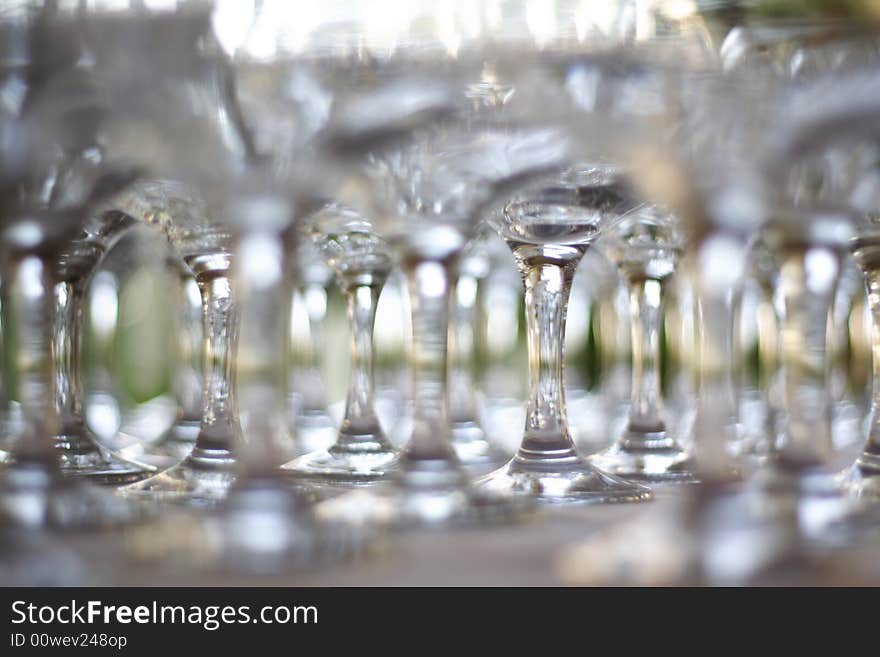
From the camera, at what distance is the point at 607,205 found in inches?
22.1

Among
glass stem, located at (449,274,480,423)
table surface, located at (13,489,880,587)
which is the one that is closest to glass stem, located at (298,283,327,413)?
glass stem, located at (449,274,480,423)

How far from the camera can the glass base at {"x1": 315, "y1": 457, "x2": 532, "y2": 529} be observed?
448 mm

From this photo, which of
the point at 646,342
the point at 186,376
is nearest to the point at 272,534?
the point at 646,342

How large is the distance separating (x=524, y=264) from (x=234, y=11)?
23 cm

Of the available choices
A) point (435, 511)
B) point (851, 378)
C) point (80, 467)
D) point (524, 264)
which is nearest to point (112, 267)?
point (80, 467)

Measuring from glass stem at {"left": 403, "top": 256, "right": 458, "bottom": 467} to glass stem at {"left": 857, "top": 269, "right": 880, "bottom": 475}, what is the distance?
22 cm

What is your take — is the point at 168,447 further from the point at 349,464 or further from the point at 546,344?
the point at 546,344

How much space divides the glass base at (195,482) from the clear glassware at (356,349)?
0.17 feet

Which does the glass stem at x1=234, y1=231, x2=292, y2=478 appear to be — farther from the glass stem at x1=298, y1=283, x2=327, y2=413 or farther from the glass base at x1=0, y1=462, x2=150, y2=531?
the glass stem at x1=298, y1=283, x2=327, y2=413

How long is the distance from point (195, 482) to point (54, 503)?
0.10 meters

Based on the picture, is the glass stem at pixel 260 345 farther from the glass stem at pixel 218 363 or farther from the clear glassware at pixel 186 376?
the clear glassware at pixel 186 376

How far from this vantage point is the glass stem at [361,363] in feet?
2.22

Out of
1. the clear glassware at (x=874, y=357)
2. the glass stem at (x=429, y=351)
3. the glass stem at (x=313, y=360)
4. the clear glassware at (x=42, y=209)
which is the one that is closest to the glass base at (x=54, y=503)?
the clear glassware at (x=42, y=209)
